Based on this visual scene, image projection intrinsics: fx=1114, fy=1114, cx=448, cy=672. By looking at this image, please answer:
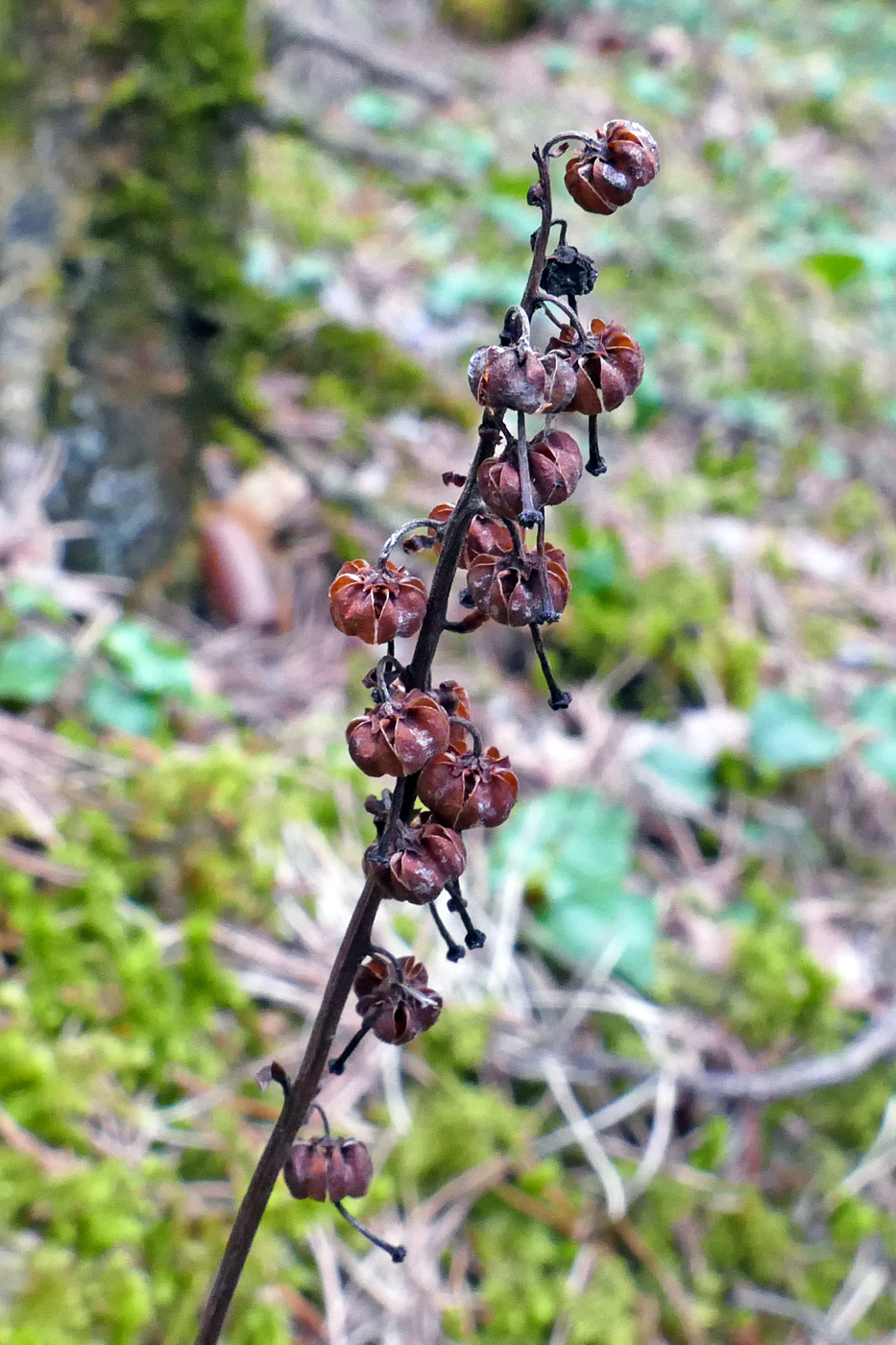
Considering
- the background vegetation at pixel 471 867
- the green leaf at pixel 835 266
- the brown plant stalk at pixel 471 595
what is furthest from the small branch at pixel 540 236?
the green leaf at pixel 835 266

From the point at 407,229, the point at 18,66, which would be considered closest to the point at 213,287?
the point at 18,66

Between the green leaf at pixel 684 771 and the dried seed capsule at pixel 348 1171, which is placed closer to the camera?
the dried seed capsule at pixel 348 1171

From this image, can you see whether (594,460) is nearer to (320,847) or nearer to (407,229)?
(320,847)

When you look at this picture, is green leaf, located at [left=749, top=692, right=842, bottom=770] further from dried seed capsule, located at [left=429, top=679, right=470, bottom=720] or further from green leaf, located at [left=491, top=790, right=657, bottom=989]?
dried seed capsule, located at [left=429, top=679, right=470, bottom=720]

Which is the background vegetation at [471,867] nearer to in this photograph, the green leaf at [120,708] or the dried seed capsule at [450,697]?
the green leaf at [120,708]

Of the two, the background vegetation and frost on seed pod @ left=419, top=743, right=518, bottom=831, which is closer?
frost on seed pod @ left=419, top=743, right=518, bottom=831

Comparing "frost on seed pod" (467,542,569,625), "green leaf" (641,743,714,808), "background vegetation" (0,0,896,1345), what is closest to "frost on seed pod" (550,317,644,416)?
"frost on seed pod" (467,542,569,625)

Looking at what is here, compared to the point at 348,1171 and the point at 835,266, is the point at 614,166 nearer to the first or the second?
the point at 348,1171
